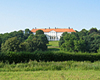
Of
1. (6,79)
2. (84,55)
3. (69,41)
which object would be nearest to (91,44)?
(69,41)

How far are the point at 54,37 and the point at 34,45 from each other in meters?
78.7

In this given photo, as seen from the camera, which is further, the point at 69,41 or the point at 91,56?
the point at 69,41

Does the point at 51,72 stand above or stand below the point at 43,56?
below

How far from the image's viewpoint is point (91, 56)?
71.8 feet

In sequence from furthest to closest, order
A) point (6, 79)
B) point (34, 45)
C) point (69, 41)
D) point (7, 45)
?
point (69, 41) < point (34, 45) < point (7, 45) < point (6, 79)

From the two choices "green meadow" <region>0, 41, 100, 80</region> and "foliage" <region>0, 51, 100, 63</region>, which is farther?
Answer: "foliage" <region>0, 51, 100, 63</region>

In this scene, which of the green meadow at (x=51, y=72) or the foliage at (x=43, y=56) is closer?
the green meadow at (x=51, y=72)

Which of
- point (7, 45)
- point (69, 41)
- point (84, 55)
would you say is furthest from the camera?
point (69, 41)

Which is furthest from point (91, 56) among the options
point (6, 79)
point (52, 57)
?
point (6, 79)

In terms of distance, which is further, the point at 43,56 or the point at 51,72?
the point at 43,56

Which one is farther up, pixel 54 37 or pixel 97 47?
pixel 54 37

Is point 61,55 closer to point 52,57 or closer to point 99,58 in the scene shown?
point 52,57

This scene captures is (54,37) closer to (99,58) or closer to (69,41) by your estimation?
(69,41)

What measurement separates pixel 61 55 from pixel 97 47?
22.4m
